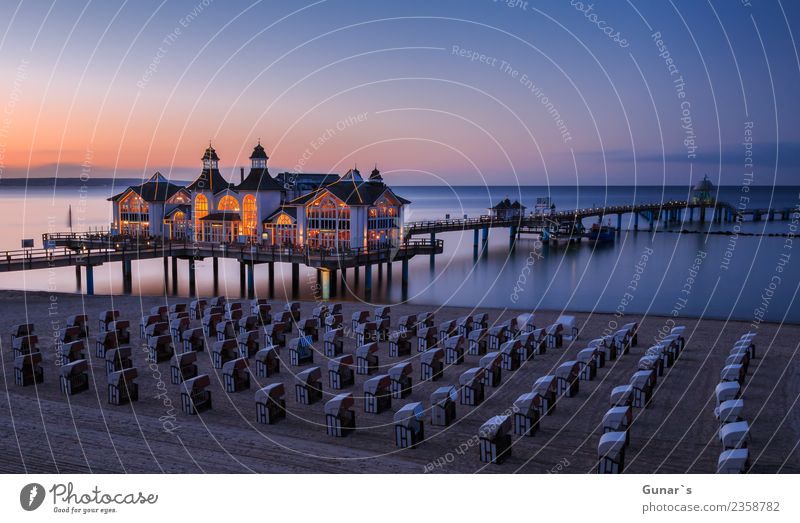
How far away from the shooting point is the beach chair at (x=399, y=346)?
787 inches

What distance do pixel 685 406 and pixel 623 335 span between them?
5049 millimetres

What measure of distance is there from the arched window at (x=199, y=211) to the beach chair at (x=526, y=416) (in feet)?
125

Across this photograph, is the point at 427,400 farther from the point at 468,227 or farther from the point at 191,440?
the point at 468,227

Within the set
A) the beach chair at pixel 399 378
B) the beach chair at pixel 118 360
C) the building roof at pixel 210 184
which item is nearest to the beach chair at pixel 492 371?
the beach chair at pixel 399 378

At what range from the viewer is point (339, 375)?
652 inches

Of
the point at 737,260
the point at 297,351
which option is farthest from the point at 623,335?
the point at 737,260

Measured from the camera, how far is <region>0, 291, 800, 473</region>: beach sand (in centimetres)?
1150

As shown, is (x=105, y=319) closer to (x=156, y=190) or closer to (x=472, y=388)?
(x=472, y=388)

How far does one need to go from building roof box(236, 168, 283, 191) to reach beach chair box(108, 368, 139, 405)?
30.5 metres

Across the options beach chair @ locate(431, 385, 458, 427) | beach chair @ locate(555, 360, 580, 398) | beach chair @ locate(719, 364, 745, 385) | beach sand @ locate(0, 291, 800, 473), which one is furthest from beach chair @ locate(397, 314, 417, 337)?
beach chair @ locate(719, 364, 745, 385)

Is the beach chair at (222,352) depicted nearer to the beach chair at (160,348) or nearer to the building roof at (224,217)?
the beach chair at (160,348)

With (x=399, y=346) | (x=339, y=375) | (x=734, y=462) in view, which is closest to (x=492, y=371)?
(x=339, y=375)

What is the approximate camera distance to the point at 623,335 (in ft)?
65.9

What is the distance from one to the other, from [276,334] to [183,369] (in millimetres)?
4710
